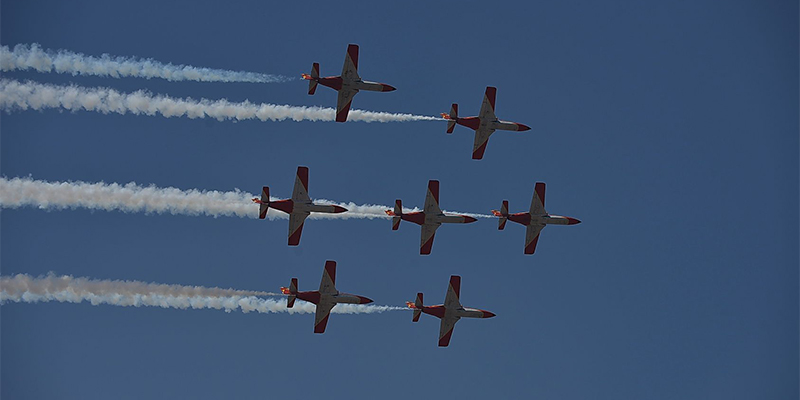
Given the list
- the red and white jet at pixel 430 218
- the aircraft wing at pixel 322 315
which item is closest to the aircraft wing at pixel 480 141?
the red and white jet at pixel 430 218

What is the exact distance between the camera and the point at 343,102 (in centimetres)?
9075

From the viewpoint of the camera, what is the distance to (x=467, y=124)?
95.0m

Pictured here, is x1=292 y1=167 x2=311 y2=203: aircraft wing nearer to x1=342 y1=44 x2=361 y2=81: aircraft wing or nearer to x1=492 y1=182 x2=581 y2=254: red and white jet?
x1=342 y1=44 x2=361 y2=81: aircraft wing

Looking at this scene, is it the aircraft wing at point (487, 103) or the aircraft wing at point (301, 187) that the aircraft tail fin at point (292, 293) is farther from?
the aircraft wing at point (487, 103)

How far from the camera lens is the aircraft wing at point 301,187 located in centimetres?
8956

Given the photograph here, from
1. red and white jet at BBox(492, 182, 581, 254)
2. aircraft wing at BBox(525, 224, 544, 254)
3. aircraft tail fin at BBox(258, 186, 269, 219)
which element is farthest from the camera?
aircraft wing at BBox(525, 224, 544, 254)

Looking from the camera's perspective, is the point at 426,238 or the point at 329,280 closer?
the point at 329,280

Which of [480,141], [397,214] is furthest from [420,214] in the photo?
[480,141]

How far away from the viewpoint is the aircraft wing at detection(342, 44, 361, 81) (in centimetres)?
8962

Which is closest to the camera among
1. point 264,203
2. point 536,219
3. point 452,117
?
point 264,203

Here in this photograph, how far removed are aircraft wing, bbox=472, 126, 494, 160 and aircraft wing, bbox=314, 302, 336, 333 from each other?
15176 mm

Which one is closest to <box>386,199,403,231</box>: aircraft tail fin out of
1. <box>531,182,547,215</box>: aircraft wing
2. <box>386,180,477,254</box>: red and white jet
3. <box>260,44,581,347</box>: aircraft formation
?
<box>260,44,581,347</box>: aircraft formation

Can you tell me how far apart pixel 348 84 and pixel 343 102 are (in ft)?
4.46

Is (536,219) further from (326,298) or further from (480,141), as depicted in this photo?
(326,298)
